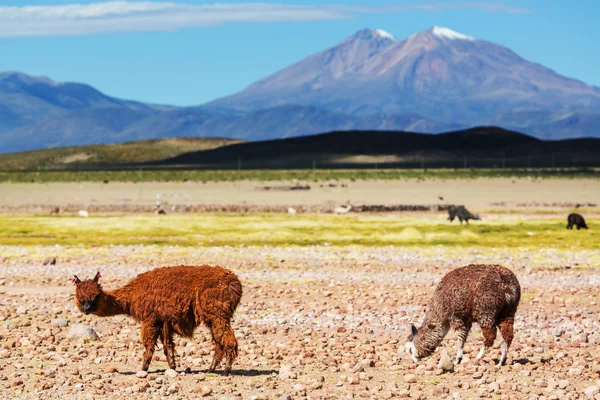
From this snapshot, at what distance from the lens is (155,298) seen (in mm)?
13367

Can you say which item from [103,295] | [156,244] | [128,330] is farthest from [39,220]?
[103,295]

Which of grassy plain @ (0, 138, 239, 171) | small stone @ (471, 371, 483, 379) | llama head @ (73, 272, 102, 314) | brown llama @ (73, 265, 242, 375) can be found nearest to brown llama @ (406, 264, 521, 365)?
small stone @ (471, 371, 483, 379)

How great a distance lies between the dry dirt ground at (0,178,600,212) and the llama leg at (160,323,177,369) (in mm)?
44269

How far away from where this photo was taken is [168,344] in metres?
13.6

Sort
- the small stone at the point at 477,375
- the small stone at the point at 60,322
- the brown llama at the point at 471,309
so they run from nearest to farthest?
the small stone at the point at 477,375, the brown llama at the point at 471,309, the small stone at the point at 60,322

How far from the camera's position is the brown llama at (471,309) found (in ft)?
46.3

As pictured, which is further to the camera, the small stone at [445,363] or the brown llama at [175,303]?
the small stone at [445,363]

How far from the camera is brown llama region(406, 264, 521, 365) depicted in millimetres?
14109

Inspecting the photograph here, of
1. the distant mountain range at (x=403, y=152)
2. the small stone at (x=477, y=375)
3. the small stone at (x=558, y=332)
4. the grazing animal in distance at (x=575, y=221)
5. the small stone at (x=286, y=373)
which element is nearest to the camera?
the small stone at (x=286, y=373)

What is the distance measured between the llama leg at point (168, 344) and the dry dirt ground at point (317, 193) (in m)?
44.3

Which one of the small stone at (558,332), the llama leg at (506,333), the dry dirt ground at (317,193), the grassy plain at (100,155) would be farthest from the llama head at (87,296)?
the grassy plain at (100,155)

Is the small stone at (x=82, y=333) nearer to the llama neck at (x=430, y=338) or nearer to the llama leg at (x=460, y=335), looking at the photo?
the llama neck at (x=430, y=338)

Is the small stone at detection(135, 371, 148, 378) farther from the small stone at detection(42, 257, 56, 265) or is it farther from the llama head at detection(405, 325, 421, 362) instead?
the small stone at detection(42, 257, 56, 265)

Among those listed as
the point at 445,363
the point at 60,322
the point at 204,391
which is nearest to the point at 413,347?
the point at 445,363
